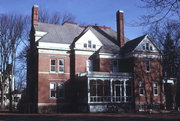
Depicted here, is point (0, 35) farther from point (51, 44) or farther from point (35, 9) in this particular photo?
point (51, 44)

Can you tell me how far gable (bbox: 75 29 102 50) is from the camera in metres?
35.8

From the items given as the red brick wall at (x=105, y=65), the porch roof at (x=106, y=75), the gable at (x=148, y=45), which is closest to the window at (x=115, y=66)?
the red brick wall at (x=105, y=65)

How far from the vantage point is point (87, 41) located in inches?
1436

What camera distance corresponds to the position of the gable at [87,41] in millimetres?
35844

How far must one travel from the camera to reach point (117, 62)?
37906mm

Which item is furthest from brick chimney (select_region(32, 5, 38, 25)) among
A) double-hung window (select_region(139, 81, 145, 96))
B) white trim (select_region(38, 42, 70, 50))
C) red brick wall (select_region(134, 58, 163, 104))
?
double-hung window (select_region(139, 81, 145, 96))

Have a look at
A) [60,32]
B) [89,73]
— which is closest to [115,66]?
[89,73]

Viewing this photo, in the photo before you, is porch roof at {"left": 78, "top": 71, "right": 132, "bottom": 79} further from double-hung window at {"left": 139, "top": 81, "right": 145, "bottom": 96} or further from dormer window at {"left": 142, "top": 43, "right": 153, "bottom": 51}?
dormer window at {"left": 142, "top": 43, "right": 153, "bottom": 51}

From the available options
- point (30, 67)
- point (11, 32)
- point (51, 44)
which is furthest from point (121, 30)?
point (11, 32)

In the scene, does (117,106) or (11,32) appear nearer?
(117,106)

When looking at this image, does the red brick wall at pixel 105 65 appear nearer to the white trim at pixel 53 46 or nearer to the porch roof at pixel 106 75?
the porch roof at pixel 106 75

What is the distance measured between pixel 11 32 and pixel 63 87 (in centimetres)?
1382

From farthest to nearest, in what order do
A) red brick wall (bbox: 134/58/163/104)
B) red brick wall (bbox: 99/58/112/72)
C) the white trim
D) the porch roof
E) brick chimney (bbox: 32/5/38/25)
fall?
brick chimney (bbox: 32/5/38/25) < red brick wall (bbox: 99/58/112/72) < red brick wall (bbox: 134/58/163/104) < the white trim < the porch roof

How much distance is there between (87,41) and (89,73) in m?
5.66
